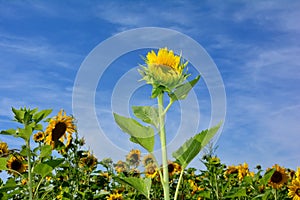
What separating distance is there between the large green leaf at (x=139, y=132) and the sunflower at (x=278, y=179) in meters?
3.64

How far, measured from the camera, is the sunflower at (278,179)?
516 centimetres

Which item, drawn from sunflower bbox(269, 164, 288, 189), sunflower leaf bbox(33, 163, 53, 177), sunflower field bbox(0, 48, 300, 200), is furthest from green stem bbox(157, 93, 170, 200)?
sunflower bbox(269, 164, 288, 189)

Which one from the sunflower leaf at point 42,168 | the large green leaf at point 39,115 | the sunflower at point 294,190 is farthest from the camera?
the sunflower at point 294,190

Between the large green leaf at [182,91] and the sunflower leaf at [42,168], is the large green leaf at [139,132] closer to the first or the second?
the large green leaf at [182,91]

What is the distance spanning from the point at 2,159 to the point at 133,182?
107 cm

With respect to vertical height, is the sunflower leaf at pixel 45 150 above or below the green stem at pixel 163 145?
above

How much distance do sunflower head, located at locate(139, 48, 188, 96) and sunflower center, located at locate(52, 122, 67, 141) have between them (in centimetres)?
219

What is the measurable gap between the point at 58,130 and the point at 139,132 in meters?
2.29

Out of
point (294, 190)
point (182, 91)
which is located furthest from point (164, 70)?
point (294, 190)

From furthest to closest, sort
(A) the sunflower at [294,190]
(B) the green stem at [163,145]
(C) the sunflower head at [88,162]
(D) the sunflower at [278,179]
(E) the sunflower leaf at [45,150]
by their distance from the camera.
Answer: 1. (D) the sunflower at [278,179]
2. (A) the sunflower at [294,190]
3. (C) the sunflower head at [88,162]
4. (E) the sunflower leaf at [45,150]
5. (B) the green stem at [163,145]

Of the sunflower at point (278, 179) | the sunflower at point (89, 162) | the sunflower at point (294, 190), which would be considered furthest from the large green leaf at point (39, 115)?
the sunflower at point (294, 190)

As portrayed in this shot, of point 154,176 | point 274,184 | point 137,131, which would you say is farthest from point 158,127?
point 274,184

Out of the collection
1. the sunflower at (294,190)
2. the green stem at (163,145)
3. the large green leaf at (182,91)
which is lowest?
the green stem at (163,145)

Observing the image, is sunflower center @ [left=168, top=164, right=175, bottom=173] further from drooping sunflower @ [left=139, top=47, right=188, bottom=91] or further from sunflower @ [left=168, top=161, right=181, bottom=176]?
drooping sunflower @ [left=139, top=47, right=188, bottom=91]
